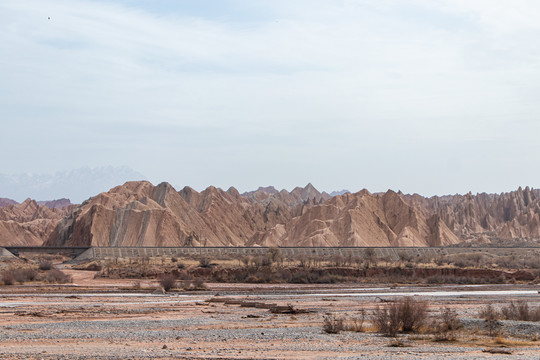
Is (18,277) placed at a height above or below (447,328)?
above

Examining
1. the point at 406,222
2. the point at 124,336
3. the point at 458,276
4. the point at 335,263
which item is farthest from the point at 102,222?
the point at 124,336

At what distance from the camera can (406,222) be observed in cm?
14688

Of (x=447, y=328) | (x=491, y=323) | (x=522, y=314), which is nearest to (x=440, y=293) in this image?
(x=522, y=314)

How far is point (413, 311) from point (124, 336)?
9.77m

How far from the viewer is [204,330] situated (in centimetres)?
2609

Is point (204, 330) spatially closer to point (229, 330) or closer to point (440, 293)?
point (229, 330)

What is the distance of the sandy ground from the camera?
65.6ft

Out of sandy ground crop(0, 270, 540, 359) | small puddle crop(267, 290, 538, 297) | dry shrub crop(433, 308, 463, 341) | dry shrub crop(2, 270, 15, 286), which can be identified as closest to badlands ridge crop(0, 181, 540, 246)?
dry shrub crop(2, 270, 15, 286)

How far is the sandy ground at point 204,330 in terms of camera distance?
1998 cm

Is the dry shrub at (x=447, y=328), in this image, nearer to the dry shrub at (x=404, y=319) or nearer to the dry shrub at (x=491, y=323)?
the dry shrub at (x=404, y=319)

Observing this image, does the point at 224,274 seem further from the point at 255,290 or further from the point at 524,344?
the point at 524,344

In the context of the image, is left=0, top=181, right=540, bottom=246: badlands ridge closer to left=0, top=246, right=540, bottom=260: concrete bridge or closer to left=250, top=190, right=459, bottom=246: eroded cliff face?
left=250, top=190, right=459, bottom=246: eroded cliff face

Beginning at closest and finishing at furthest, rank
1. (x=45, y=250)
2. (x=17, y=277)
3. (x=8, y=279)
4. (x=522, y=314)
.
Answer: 1. (x=522, y=314)
2. (x=8, y=279)
3. (x=17, y=277)
4. (x=45, y=250)

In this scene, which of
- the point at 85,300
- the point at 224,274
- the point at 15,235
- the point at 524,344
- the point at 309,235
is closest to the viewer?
the point at 524,344
